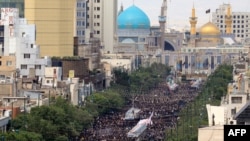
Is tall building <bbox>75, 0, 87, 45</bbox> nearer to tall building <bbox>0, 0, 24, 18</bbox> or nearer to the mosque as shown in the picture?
tall building <bbox>0, 0, 24, 18</bbox>

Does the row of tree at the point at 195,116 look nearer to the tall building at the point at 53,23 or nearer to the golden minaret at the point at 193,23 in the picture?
the tall building at the point at 53,23

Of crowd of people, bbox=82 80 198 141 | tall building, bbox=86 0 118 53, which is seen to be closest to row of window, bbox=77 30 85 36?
crowd of people, bbox=82 80 198 141

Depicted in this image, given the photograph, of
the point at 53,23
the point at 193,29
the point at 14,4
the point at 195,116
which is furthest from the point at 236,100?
the point at 193,29

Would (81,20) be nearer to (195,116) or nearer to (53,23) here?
(53,23)

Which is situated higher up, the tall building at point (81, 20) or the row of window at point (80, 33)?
the tall building at point (81, 20)

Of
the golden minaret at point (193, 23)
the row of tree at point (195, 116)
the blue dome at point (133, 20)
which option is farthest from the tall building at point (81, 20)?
the golden minaret at point (193, 23)

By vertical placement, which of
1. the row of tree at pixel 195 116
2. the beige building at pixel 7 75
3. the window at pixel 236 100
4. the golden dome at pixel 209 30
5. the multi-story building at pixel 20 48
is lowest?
the row of tree at pixel 195 116
